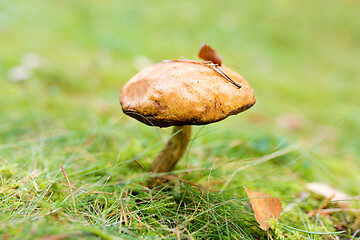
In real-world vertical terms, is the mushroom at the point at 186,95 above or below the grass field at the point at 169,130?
above

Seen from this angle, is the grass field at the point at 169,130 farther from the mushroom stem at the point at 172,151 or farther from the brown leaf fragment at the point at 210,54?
the brown leaf fragment at the point at 210,54

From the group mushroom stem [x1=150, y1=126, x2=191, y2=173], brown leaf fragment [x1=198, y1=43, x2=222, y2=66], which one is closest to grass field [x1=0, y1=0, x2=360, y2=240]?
mushroom stem [x1=150, y1=126, x2=191, y2=173]

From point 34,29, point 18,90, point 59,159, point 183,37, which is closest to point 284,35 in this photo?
point 183,37

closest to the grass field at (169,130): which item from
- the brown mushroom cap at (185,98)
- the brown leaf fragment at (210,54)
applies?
the brown leaf fragment at (210,54)

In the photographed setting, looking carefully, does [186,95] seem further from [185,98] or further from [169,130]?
[169,130]

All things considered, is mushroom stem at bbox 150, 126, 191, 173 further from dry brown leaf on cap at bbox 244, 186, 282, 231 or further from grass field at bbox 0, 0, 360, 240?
dry brown leaf on cap at bbox 244, 186, 282, 231

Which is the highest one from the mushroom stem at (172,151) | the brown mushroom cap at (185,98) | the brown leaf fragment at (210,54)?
the brown leaf fragment at (210,54)

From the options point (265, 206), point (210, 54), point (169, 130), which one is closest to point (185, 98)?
point (210, 54)
